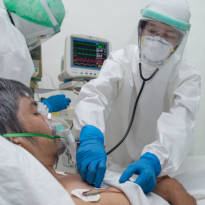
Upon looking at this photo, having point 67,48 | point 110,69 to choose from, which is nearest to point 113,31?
point 67,48

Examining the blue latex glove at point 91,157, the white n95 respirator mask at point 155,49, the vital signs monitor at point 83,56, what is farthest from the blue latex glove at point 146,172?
the vital signs monitor at point 83,56

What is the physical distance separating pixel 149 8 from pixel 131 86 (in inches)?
19.3

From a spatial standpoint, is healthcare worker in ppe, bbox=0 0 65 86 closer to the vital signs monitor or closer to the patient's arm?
the vital signs monitor

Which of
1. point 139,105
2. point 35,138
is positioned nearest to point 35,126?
point 35,138

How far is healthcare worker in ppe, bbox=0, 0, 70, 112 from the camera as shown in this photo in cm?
125

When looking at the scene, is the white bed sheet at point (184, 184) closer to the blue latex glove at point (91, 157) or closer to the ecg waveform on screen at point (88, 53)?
the blue latex glove at point (91, 157)

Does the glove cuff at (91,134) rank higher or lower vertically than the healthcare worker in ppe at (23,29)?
lower

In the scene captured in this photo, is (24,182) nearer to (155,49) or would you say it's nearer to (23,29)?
(155,49)

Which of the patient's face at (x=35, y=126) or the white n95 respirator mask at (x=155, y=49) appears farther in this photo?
the white n95 respirator mask at (x=155, y=49)

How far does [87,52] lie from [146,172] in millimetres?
1464

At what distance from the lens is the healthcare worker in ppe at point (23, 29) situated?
1.25 m

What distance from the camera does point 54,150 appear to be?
1.10 m

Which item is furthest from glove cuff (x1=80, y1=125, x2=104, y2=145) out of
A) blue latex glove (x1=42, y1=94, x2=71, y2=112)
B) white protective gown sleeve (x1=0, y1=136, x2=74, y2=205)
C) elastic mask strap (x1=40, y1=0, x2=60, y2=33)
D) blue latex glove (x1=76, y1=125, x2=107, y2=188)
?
elastic mask strap (x1=40, y1=0, x2=60, y2=33)

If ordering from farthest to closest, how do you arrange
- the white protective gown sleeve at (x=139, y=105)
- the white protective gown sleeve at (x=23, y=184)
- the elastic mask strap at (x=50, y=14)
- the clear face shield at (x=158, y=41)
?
the elastic mask strap at (x=50, y=14)
the clear face shield at (x=158, y=41)
the white protective gown sleeve at (x=139, y=105)
the white protective gown sleeve at (x=23, y=184)
